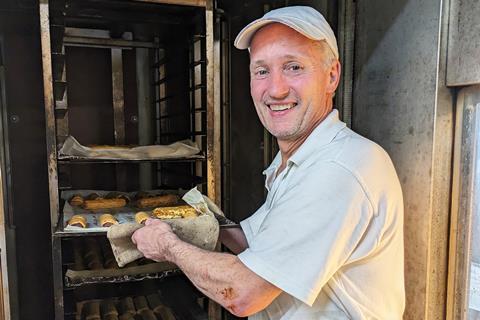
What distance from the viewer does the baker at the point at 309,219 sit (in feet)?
3.10

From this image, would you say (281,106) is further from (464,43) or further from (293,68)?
(464,43)

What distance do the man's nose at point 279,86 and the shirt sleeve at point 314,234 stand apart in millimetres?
A: 293

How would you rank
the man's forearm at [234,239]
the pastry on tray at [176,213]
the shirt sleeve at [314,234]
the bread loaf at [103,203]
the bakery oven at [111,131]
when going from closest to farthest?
the shirt sleeve at [314,234], the man's forearm at [234,239], the pastry on tray at [176,213], the bread loaf at [103,203], the bakery oven at [111,131]

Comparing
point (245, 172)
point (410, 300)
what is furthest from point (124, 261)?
point (245, 172)

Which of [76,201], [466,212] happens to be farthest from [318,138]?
[76,201]

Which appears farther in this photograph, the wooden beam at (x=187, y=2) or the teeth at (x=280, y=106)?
the wooden beam at (x=187, y=2)

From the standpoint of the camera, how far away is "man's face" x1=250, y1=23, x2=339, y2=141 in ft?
3.76

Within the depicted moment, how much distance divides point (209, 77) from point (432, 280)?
120cm

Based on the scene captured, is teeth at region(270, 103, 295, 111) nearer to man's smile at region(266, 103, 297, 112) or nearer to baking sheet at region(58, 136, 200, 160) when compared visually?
man's smile at region(266, 103, 297, 112)

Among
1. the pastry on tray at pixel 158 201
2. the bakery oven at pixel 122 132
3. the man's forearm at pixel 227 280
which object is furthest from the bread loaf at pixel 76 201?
the man's forearm at pixel 227 280

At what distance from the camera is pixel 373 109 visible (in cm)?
169

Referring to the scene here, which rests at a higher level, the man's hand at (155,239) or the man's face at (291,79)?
the man's face at (291,79)

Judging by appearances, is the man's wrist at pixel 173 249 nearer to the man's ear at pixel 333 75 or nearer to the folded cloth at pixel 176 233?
the folded cloth at pixel 176 233

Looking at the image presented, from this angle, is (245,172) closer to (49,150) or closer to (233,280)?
(49,150)
